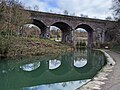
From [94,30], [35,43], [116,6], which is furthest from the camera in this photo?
[94,30]

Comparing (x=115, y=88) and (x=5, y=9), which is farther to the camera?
(x=5, y=9)

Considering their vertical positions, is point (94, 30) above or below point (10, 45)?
above

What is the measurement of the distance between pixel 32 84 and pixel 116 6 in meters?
28.9

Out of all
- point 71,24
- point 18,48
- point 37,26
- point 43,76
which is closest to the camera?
point 43,76

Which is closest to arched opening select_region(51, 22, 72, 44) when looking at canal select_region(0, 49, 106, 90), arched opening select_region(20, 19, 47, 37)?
arched opening select_region(20, 19, 47, 37)

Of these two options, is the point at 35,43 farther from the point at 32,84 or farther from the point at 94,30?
the point at 94,30

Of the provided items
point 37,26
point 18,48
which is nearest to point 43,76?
point 18,48

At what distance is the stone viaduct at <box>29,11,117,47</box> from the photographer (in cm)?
3981

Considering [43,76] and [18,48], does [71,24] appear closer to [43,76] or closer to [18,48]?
[18,48]

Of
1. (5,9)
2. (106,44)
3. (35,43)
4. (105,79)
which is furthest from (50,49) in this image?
(105,79)

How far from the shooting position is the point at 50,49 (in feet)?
96.6

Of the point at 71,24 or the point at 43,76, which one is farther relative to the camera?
the point at 71,24

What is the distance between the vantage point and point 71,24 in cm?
4359

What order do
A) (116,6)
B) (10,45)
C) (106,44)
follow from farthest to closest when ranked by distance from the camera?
(106,44) → (116,6) → (10,45)
